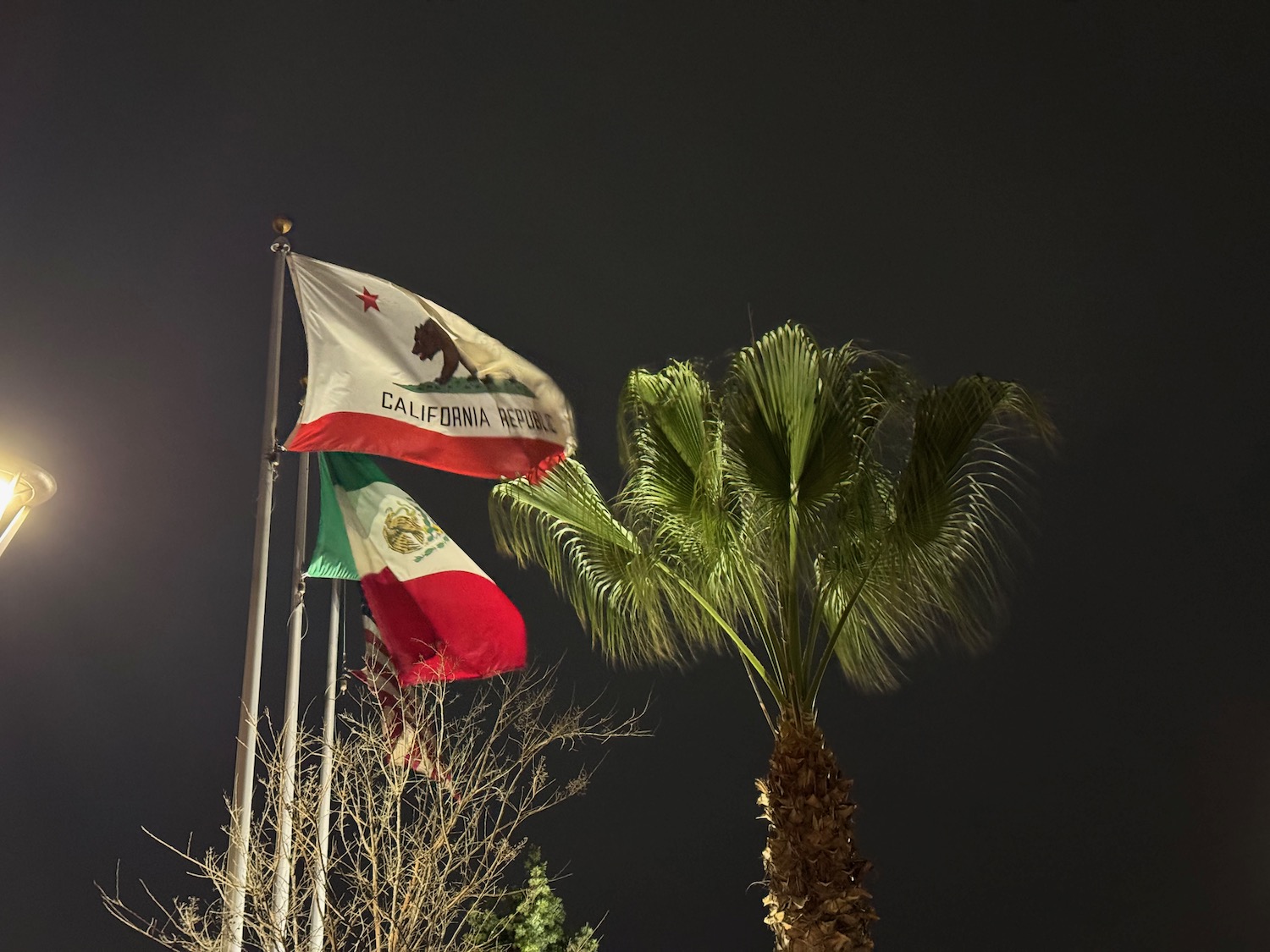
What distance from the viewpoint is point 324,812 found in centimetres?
695

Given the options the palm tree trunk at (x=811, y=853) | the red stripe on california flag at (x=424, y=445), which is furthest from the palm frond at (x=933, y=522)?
the red stripe on california flag at (x=424, y=445)

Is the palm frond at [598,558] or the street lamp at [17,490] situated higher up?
the palm frond at [598,558]

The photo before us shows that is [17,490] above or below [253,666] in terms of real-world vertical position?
above

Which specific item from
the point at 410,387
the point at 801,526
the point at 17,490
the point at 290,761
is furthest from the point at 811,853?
the point at 17,490

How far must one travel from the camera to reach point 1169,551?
1293 centimetres

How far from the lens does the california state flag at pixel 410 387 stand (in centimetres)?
694

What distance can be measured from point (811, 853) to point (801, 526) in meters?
1.99

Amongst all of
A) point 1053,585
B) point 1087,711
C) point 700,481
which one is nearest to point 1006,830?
point 1087,711

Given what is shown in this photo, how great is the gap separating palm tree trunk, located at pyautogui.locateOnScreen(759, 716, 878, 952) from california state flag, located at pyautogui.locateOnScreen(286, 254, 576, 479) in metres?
2.57

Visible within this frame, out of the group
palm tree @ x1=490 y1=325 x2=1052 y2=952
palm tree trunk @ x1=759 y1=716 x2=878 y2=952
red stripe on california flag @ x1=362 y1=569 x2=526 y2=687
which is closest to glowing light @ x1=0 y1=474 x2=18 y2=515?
red stripe on california flag @ x1=362 y1=569 x2=526 y2=687

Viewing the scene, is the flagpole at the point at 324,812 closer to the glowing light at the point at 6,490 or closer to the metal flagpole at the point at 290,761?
the metal flagpole at the point at 290,761

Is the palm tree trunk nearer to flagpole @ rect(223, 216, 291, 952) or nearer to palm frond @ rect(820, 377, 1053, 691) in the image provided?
palm frond @ rect(820, 377, 1053, 691)

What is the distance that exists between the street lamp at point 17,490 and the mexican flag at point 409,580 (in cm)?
454

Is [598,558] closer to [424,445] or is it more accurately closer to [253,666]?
[424,445]
